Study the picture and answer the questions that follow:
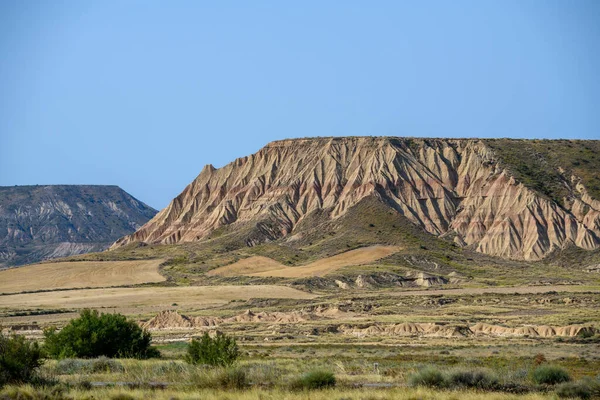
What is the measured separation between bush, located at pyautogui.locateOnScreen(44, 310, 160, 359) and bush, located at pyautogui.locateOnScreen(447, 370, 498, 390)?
56.3 feet

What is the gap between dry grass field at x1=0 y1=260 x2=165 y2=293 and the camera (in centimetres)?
12544

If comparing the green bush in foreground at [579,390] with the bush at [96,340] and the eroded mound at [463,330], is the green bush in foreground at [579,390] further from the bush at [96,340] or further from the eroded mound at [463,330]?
the eroded mound at [463,330]

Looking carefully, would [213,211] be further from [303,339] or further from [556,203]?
[303,339]

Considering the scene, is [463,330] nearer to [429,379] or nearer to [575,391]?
[429,379]

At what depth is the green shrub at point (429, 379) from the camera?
2598 centimetres

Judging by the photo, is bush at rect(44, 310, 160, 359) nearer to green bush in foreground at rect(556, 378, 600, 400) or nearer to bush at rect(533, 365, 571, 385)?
bush at rect(533, 365, 571, 385)

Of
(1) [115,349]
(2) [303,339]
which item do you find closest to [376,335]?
(2) [303,339]

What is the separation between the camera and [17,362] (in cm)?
2617

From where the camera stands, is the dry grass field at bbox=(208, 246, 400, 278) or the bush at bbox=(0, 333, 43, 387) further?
the dry grass field at bbox=(208, 246, 400, 278)

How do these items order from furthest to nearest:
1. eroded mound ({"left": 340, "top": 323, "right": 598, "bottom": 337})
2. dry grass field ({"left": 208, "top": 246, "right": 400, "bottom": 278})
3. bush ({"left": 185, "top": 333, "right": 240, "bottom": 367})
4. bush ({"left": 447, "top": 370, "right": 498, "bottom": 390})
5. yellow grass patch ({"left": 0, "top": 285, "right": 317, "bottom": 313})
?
dry grass field ({"left": 208, "top": 246, "right": 400, "bottom": 278}), yellow grass patch ({"left": 0, "top": 285, "right": 317, "bottom": 313}), eroded mound ({"left": 340, "top": 323, "right": 598, "bottom": 337}), bush ({"left": 185, "top": 333, "right": 240, "bottom": 367}), bush ({"left": 447, "top": 370, "right": 498, "bottom": 390})

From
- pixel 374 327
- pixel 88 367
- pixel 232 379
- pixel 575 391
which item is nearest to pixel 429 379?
pixel 575 391

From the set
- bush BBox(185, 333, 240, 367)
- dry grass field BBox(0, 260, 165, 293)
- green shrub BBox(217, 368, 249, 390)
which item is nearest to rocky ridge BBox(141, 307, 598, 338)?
bush BBox(185, 333, 240, 367)

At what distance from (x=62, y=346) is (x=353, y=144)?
412 ft

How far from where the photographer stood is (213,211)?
535 feet
